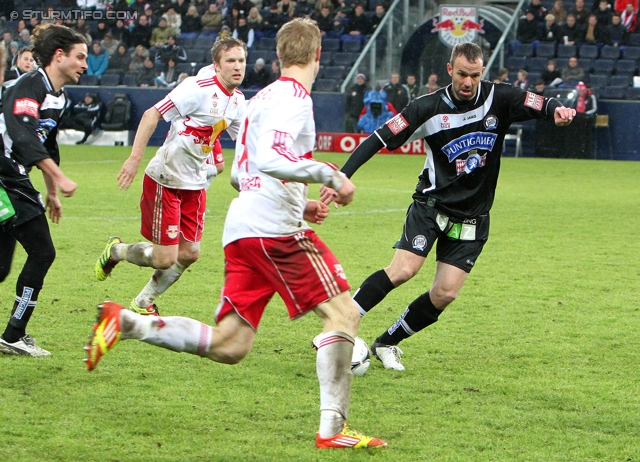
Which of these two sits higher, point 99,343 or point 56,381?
point 99,343

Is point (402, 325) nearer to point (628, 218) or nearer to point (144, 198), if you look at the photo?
point (144, 198)

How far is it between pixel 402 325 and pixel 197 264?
3776 millimetres

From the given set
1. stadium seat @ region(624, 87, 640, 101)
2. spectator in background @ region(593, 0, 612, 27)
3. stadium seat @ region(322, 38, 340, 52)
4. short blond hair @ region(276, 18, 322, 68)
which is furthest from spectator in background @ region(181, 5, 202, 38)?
short blond hair @ region(276, 18, 322, 68)

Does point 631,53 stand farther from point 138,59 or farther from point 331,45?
point 138,59

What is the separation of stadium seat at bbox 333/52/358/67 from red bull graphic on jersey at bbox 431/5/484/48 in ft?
9.33

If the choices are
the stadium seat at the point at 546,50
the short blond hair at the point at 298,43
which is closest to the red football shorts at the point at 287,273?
the short blond hair at the point at 298,43

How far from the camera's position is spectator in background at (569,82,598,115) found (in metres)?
21.8

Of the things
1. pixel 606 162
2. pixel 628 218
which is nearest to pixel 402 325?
pixel 628 218

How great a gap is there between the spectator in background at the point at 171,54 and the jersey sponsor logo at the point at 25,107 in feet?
70.8

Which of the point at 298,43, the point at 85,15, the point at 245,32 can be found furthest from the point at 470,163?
the point at 85,15

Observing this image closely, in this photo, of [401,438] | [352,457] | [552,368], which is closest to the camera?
[352,457]

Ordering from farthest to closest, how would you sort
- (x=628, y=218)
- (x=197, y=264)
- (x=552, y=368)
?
(x=628, y=218) → (x=197, y=264) → (x=552, y=368)

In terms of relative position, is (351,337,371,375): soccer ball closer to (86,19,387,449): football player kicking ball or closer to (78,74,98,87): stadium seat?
(86,19,387,449): football player kicking ball

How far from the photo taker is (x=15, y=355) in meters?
5.77
